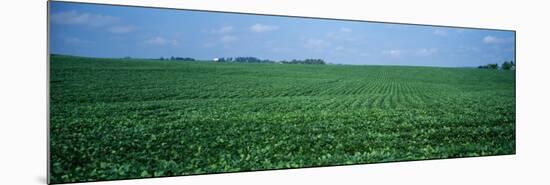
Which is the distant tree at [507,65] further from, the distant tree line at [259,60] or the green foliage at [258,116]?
the distant tree line at [259,60]

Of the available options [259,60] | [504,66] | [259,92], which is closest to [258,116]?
[259,92]

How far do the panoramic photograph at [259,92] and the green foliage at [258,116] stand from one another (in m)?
0.01

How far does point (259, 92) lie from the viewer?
7.07m

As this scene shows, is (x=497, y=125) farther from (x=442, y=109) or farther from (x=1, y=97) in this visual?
(x=1, y=97)

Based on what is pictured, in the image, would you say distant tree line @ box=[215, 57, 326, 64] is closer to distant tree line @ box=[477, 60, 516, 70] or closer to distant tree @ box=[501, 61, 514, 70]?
distant tree line @ box=[477, 60, 516, 70]

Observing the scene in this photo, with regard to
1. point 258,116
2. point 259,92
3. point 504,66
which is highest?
point 504,66

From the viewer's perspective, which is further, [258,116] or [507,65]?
[507,65]

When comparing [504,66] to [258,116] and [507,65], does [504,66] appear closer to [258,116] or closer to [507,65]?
[507,65]

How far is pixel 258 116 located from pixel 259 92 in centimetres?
31

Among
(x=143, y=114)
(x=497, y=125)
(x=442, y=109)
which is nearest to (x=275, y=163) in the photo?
(x=143, y=114)

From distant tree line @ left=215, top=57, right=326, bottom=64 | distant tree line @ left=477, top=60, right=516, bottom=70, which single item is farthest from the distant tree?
distant tree line @ left=215, top=57, right=326, bottom=64

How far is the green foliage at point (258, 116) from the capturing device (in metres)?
6.09

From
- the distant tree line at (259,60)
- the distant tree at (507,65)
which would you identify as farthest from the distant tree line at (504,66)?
the distant tree line at (259,60)

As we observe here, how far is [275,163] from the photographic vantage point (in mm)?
6793
